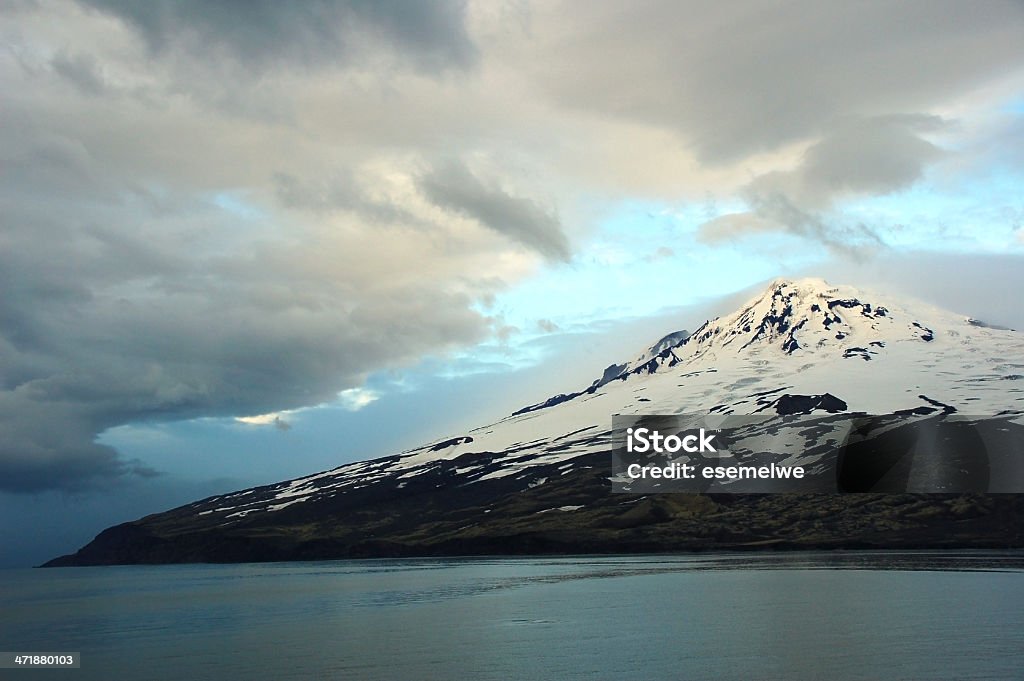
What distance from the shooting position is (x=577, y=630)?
94.8m

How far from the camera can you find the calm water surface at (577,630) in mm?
72438

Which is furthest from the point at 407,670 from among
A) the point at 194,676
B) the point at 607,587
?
the point at 607,587

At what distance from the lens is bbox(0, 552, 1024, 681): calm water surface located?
2852 inches

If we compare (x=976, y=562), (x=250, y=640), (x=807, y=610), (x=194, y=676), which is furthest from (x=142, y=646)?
(x=976, y=562)

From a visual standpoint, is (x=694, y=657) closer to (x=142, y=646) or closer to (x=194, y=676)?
(x=194, y=676)

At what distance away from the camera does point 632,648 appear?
81.3 meters

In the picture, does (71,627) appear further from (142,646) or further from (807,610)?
(807,610)

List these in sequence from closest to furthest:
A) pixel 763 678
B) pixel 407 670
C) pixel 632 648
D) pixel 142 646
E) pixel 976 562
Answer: pixel 763 678 → pixel 407 670 → pixel 632 648 → pixel 142 646 → pixel 976 562

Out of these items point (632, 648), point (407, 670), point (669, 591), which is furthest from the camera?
point (669, 591)

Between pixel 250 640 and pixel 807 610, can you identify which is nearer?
pixel 250 640

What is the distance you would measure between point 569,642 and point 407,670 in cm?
1944

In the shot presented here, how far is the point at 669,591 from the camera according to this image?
138625 millimetres

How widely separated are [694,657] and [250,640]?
49.4 m

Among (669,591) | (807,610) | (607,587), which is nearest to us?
(807,610)
